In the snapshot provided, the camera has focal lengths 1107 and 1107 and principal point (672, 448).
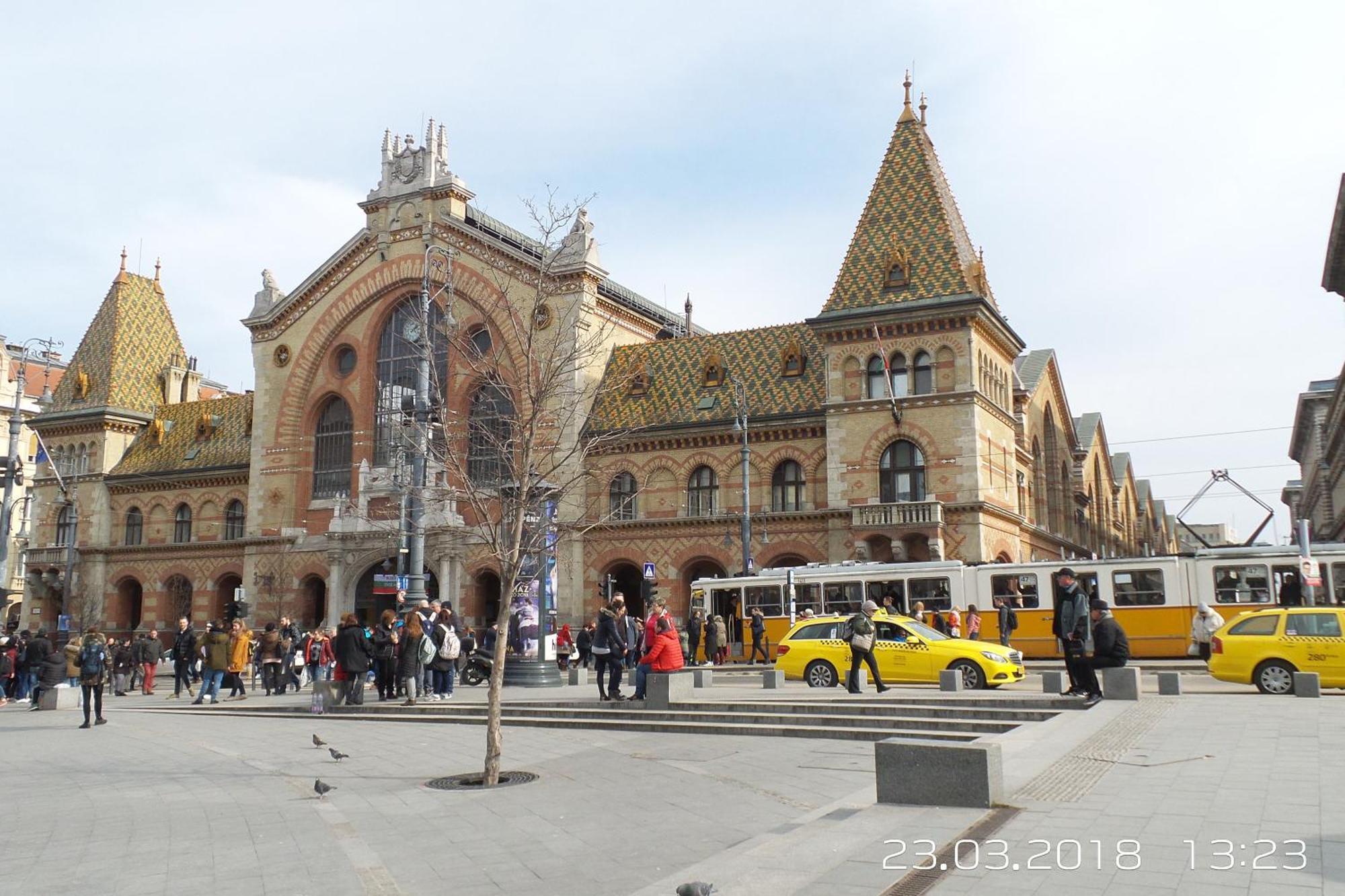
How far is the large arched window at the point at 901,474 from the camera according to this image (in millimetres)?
35812

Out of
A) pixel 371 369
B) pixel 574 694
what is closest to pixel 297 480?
pixel 371 369

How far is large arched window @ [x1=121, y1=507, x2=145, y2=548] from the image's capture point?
53.1m

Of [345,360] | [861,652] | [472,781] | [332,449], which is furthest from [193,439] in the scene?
[472,781]

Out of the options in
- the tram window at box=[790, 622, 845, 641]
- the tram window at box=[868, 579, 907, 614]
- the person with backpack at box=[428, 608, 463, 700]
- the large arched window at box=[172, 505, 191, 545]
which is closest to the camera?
the person with backpack at box=[428, 608, 463, 700]

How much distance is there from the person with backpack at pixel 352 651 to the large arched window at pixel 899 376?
67.8 feet

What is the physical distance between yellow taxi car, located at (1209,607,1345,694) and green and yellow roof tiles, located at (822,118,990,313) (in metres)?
18.6

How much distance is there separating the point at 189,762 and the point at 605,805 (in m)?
6.96

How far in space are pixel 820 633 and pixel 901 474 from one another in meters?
14.6

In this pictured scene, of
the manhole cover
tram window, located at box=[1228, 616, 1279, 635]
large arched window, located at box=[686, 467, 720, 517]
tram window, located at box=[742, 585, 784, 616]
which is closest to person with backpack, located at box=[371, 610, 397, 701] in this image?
the manhole cover

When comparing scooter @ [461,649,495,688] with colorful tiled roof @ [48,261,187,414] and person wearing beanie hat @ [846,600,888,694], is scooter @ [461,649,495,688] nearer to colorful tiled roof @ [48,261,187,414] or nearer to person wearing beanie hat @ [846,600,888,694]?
person wearing beanie hat @ [846,600,888,694]

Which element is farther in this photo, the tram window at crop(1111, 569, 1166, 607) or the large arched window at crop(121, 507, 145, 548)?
the large arched window at crop(121, 507, 145, 548)

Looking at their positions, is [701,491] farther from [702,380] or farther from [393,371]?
[393,371]

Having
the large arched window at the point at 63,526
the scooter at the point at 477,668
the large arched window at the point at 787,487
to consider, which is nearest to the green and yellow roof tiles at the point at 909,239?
the large arched window at the point at 787,487

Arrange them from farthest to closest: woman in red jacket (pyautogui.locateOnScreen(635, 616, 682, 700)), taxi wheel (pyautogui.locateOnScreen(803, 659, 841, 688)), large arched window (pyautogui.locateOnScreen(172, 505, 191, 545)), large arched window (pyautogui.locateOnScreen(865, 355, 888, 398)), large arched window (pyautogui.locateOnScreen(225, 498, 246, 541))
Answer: large arched window (pyautogui.locateOnScreen(172, 505, 191, 545)) < large arched window (pyautogui.locateOnScreen(225, 498, 246, 541)) < large arched window (pyautogui.locateOnScreen(865, 355, 888, 398)) < taxi wheel (pyautogui.locateOnScreen(803, 659, 841, 688)) < woman in red jacket (pyautogui.locateOnScreen(635, 616, 682, 700))
